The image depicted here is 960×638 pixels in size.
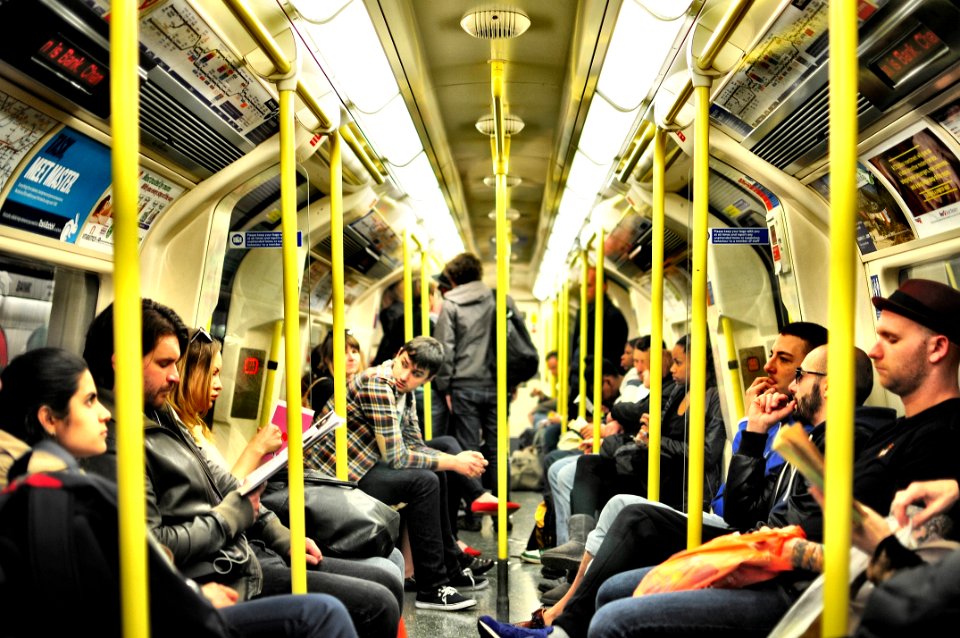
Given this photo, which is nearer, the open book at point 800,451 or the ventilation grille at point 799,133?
the open book at point 800,451

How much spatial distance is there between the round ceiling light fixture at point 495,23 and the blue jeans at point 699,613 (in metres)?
2.96

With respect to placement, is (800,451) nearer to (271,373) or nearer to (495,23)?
(271,373)

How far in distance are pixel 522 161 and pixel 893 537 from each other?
19.7ft

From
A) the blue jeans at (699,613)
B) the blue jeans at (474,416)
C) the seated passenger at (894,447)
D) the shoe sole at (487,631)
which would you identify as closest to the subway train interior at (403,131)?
the seated passenger at (894,447)

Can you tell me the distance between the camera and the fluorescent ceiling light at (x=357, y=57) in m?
3.55

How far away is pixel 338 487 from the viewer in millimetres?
3295

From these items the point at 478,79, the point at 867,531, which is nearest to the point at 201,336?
the point at 867,531

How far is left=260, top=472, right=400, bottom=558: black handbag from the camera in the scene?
3145 millimetres

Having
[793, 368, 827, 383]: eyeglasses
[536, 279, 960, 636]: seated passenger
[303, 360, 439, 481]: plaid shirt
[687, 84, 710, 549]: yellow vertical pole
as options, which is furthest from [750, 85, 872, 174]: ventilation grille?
[303, 360, 439, 481]: plaid shirt

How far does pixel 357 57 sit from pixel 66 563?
9.70 ft

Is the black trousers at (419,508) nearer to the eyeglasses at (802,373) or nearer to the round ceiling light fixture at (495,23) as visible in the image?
the eyeglasses at (802,373)

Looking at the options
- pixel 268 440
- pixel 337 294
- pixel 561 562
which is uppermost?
pixel 337 294

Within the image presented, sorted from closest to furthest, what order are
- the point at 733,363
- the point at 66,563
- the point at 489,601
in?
the point at 66,563 → the point at 733,363 → the point at 489,601

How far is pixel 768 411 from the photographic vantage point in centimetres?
309
